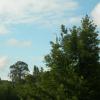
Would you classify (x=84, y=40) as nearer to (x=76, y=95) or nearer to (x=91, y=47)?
(x=91, y=47)

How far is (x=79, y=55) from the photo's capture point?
25875 millimetres

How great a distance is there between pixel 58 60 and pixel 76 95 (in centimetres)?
261

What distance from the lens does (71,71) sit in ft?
82.5

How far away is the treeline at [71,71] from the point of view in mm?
24875

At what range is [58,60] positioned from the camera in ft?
86.1

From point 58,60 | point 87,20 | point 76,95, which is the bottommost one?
point 76,95

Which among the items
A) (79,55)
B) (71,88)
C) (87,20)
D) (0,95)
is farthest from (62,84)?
(0,95)

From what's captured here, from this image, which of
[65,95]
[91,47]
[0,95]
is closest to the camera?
[65,95]

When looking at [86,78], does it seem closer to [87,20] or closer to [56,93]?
[56,93]

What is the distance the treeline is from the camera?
24.9 metres

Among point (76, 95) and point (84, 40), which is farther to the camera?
point (84, 40)

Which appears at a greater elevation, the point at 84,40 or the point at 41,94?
the point at 84,40

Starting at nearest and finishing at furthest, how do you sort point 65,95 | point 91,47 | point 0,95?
point 65,95 < point 91,47 < point 0,95

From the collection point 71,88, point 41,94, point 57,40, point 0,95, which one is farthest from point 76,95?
point 0,95
